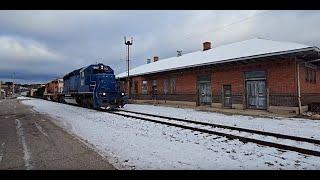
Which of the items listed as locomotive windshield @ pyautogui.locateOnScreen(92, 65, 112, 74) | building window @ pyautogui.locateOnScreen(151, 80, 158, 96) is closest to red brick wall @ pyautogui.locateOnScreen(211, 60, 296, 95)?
locomotive windshield @ pyautogui.locateOnScreen(92, 65, 112, 74)

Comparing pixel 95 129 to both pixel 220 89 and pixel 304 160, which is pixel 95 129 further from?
pixel 220 89

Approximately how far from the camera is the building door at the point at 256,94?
70.6 ft

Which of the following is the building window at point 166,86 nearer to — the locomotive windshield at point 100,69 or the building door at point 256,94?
the locomotive windshield at point 100,69

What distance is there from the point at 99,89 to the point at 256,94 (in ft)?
38.5

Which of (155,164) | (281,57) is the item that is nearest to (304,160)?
(155,164)

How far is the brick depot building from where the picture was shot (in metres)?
19.7

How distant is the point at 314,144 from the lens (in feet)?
31.0

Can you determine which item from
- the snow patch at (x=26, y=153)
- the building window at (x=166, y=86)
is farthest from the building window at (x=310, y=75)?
the snow patch at (x=26, y=153)

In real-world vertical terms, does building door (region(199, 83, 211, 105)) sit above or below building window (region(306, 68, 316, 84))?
below

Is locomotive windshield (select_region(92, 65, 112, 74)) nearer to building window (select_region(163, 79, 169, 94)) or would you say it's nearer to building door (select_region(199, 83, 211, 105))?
building window (select_region(163, 79, 169, 94))

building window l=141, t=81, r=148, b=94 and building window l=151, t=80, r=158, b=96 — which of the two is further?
building window l=141, t=81, r=148, b=94

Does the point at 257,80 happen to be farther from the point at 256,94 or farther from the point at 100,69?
the point at 100,69

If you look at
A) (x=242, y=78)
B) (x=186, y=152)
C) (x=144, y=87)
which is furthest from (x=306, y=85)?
(x=144, y=87)
